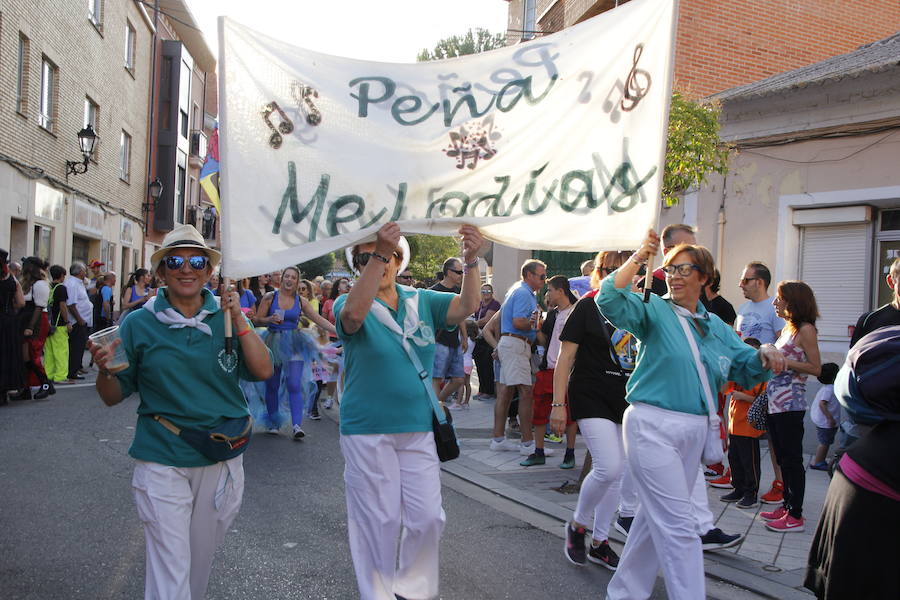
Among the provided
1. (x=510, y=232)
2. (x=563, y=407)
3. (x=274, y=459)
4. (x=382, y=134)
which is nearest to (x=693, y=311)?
(x=510, y=232)

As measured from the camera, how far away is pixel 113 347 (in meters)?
3.25

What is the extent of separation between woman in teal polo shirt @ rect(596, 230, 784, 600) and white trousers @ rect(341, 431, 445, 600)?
101 cm

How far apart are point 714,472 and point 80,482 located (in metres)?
5.63

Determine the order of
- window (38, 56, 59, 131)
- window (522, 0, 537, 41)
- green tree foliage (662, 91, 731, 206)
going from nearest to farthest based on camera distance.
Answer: green tree foliage (662, 91, 731, 206), window (38, 56, 59, 131), window (522, 0, 537, 41)

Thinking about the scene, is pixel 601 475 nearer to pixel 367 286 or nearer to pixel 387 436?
pixel 387 436

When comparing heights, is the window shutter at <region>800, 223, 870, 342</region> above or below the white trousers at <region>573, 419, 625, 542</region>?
above

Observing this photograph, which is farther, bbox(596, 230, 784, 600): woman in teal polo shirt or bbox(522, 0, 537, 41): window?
bbox(522, 0, 537, 41): window

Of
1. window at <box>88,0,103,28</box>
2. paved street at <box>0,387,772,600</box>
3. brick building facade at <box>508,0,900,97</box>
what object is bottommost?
paved street at <box>0,387,772,600</box>

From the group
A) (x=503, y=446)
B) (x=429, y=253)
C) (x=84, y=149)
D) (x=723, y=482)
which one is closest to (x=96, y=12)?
(x=84, y=149)

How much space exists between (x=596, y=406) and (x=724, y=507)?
2.33 m

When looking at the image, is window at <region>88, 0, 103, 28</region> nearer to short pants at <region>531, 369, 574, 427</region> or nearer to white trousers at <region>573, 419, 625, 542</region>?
short pants at <region>531, 369, 574, 427</region>

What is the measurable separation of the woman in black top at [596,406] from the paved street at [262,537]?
225 millimetres

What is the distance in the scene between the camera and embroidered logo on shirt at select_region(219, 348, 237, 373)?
3424mm

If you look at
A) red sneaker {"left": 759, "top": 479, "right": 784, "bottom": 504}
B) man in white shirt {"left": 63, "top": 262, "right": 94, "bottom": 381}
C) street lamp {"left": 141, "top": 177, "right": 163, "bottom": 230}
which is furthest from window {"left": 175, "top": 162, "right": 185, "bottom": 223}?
red sneaker {"left": 759, "top": 479, "right": 784, "bottom": 504}
